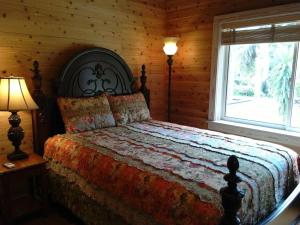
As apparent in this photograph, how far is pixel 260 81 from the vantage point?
320cm

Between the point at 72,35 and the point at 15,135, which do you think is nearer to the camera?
the point at 15,135

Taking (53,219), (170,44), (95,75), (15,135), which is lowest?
(53,219)

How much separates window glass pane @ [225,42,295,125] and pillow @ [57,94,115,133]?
1812 mm

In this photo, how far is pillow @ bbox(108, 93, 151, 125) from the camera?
3031 mm

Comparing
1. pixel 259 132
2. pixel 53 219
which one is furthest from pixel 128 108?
pixel 259 132

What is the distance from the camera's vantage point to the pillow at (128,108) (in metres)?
3.03

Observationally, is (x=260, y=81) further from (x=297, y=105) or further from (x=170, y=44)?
(x=170, y=44)

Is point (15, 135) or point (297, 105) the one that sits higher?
point (297, 105)

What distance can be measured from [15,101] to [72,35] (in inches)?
45.5

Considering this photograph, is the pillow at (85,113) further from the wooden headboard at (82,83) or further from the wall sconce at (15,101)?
Result: the wall sconce at (15,101)

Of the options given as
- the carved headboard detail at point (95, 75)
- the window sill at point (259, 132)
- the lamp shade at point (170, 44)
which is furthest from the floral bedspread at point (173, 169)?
the lamp shade at point (170, 44)

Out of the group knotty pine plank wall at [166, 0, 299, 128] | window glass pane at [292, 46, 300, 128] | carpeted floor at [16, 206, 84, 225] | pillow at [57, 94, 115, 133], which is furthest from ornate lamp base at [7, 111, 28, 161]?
window glass pane at [292, 46, 300, 128]

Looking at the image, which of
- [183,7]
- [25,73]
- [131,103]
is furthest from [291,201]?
[183,7]

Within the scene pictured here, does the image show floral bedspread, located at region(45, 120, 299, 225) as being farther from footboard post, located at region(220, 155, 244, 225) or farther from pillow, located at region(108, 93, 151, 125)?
pillow, located at region(108, 93, 151, 125)
